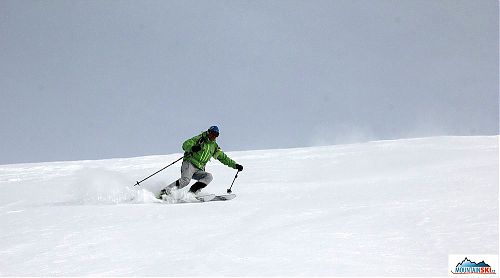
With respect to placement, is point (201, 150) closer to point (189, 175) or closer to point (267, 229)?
point (189, 175)

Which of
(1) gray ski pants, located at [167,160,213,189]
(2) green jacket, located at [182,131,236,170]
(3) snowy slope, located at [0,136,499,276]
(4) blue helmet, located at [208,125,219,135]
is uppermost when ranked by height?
(4) blue helmet, located at [208,125,219,135]

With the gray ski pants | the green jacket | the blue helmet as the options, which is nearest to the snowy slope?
the gray ski pants

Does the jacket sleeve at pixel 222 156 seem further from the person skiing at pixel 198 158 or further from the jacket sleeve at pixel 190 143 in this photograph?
the jacket sleeve at pixel 190 143

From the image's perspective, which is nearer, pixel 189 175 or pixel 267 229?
pixel 267 229

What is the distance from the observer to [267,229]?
492 cm

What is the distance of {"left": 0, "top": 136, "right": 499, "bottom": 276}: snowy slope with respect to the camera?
363 centimetres

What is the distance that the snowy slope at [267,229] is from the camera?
3.63 m

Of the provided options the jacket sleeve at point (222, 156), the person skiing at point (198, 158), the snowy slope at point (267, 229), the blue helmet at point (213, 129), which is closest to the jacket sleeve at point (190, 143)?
the person skiing at point (198, 158)

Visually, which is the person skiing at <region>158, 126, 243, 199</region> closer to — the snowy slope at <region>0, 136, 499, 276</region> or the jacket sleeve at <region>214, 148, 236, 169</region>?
the jacket sleeve at <region>214, 148, 236, 169</region>

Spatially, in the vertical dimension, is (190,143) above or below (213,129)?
below

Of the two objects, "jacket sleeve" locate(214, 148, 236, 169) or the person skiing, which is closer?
the person skiing

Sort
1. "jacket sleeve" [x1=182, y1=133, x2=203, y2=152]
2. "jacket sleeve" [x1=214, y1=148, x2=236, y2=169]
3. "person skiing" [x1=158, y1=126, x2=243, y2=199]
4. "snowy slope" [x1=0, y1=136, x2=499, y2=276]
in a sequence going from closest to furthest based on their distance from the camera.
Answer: "snowy slope" [x1=0, y1=136, x2=499, y2=276], "person skiing" [x1=158, y1=126, x2=243, y2=199], "jacket sleeve" [x1=182, y1=133, x2=203, y2=152], "jacket sleeve" [x1=214, y1=148, x2=236, y2=169]

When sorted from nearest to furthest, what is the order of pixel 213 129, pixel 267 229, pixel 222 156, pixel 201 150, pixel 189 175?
1. pixel 267 229
2. pixel 213 129
3. pixel 189 175
4. pixel 201 150
5. pixel 222 156

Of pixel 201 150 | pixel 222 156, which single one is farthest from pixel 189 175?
pixel 222 156
